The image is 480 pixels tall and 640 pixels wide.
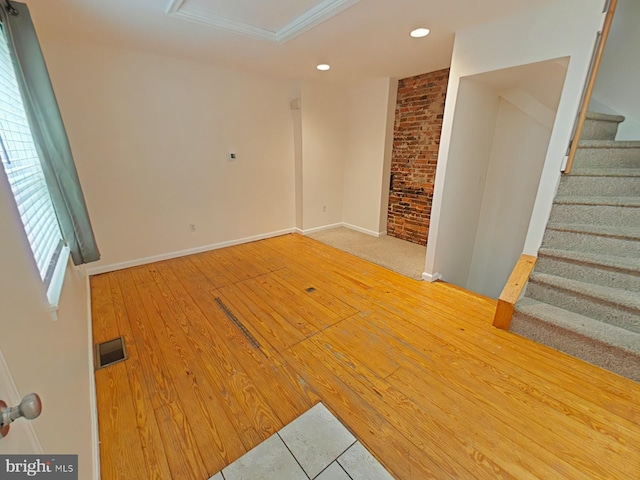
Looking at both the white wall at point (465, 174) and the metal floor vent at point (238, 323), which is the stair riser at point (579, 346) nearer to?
the white wall at point (465, 174)

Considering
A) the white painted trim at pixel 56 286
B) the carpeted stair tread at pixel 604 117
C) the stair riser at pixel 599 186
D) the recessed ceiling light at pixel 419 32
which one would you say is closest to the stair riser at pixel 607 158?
the stair riser at pixel 599 186

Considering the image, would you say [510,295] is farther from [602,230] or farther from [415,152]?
[415,152]

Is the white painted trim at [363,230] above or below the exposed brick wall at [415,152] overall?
below

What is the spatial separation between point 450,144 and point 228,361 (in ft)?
8.74

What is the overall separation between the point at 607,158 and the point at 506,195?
94 centimetres

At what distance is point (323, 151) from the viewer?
14.6ft

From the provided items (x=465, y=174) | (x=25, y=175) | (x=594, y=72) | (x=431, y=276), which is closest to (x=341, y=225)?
(x=431, y=276)

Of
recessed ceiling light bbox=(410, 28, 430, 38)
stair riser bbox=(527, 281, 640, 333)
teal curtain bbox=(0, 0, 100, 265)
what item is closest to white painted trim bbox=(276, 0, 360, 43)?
recessed ceiling light bbox=(410, 28, 430, 38)

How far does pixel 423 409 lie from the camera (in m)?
1.57

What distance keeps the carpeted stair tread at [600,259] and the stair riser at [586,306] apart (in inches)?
10.2

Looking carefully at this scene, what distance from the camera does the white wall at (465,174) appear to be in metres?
2.63

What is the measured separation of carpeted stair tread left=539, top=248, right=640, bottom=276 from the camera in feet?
6.32

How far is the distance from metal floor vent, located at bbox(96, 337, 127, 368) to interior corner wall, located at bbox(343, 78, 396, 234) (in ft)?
11.9

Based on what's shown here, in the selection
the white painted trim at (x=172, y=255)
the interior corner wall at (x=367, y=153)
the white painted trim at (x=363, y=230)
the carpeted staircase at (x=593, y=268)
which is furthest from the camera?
the white painted trim at (x=363, y=230)
